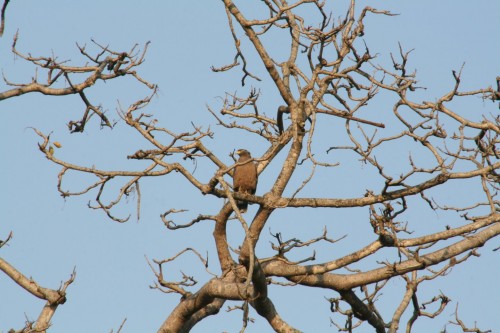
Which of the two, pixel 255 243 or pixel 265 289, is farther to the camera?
pixel 255 243

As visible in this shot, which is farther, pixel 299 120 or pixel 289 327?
pixel 299 120

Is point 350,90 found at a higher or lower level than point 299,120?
higher

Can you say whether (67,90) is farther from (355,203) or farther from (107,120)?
(355,203)

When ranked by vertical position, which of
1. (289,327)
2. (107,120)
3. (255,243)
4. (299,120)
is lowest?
(289,327)

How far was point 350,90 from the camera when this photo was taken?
6.58 meters

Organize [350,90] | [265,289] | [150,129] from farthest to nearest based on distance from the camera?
[350,90] < [150,129] < [265,289]

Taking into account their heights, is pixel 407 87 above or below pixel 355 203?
above

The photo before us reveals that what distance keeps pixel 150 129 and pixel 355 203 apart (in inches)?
60.9

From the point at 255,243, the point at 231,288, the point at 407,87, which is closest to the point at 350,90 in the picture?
the point at 407,87

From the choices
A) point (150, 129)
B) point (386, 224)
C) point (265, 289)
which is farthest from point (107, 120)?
point (386, 224)

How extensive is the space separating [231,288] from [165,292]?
2.72ft

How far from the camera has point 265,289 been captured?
5742 mm

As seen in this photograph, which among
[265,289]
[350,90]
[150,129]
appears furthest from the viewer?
[350,90]

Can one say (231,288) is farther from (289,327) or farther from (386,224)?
(386,224)
